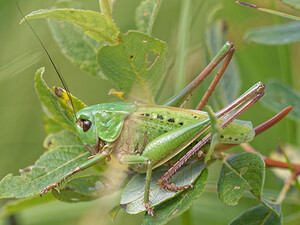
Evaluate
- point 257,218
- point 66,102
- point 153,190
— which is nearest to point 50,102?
point 66,102

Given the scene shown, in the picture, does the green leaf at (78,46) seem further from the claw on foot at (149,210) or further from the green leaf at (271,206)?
the green leaf at (271,206)

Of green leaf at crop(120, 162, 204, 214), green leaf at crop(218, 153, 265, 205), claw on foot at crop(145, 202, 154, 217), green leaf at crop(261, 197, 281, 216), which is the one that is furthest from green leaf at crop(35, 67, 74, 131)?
green leaf at crop(261, 197, 281, 216)

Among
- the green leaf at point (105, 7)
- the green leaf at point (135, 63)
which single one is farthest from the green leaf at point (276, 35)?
the green leaf at point (105, 7)

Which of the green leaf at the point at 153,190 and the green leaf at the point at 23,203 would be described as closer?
the green leaf at the point at 153,190

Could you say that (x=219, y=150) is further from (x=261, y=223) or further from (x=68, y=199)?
(x=68, y=199)

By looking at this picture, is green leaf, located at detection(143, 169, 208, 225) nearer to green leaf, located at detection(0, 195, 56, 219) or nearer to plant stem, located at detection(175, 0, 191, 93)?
green leaf, located at detection(0, 195, 56, 219)

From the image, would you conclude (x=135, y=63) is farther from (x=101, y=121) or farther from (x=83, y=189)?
(x=83, y=189)
